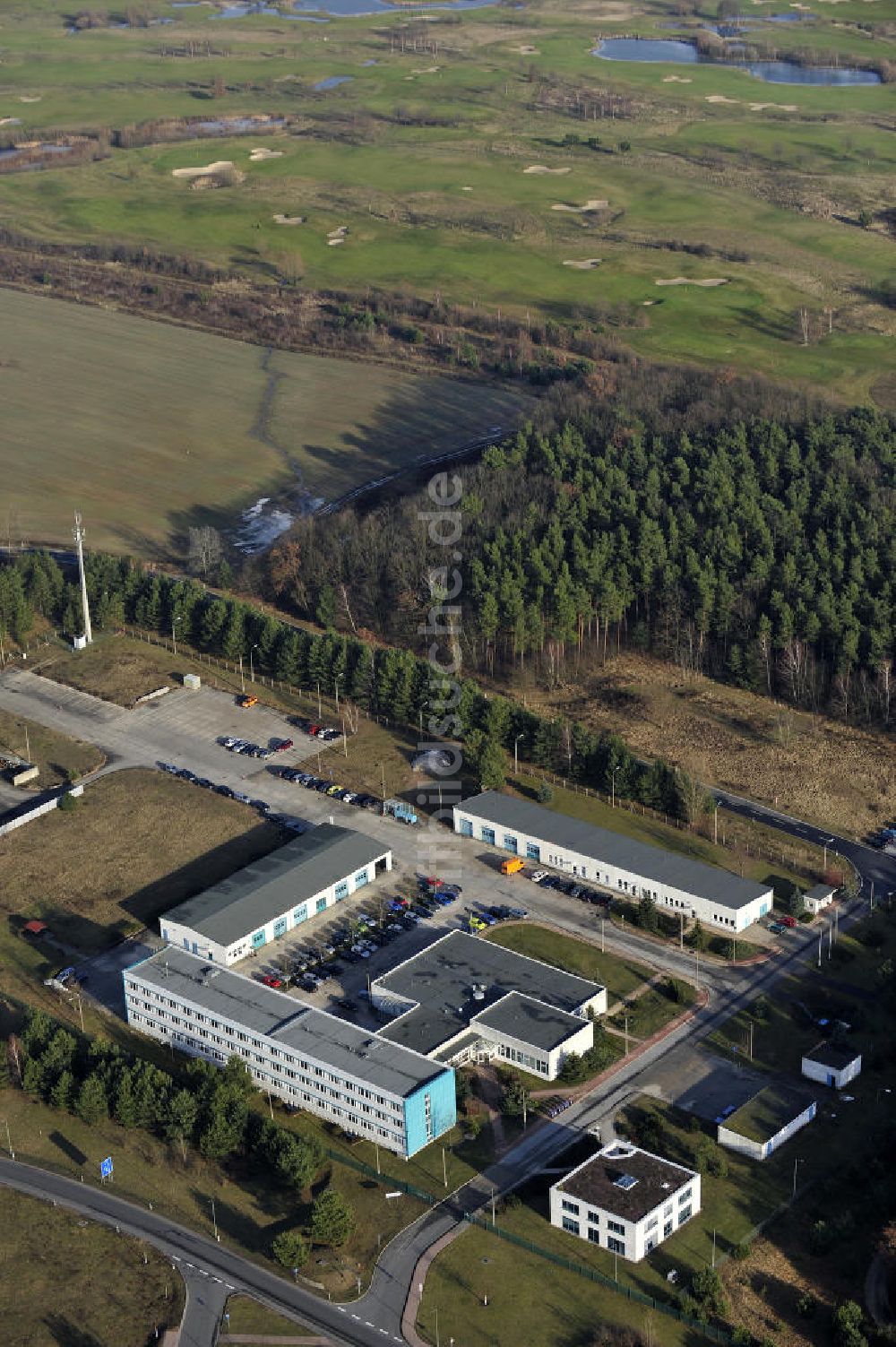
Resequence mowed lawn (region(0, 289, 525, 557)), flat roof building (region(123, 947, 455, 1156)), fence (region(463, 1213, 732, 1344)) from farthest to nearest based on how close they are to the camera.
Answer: mowed lawn (region(0, 289, 525, 557))
flat roof building (region(123, 947, 455, 1156))
fence (region(463, 1213, 732, 1344))

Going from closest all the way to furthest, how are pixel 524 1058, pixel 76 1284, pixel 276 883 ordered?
pixel 76 1284
pixel 524 1058
pixel 276 883

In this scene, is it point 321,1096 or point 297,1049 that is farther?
point 297,1049

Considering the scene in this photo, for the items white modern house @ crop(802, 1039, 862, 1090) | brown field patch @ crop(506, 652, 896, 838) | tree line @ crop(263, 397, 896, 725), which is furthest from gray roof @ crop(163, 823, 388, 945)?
white modern house @ crop(802, 1039, 862, 1090)

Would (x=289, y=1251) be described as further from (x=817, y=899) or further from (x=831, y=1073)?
(x=817, y=899)

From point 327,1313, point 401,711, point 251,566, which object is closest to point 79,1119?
point 327,1313

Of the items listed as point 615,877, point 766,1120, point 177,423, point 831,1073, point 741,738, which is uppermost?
point 177,423

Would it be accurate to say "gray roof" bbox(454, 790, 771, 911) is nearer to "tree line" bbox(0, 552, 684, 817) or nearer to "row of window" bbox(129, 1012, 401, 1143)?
"tree line" bbox(0, 552, 684, 817)

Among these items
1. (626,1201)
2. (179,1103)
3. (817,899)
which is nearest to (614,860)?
(817,899)
